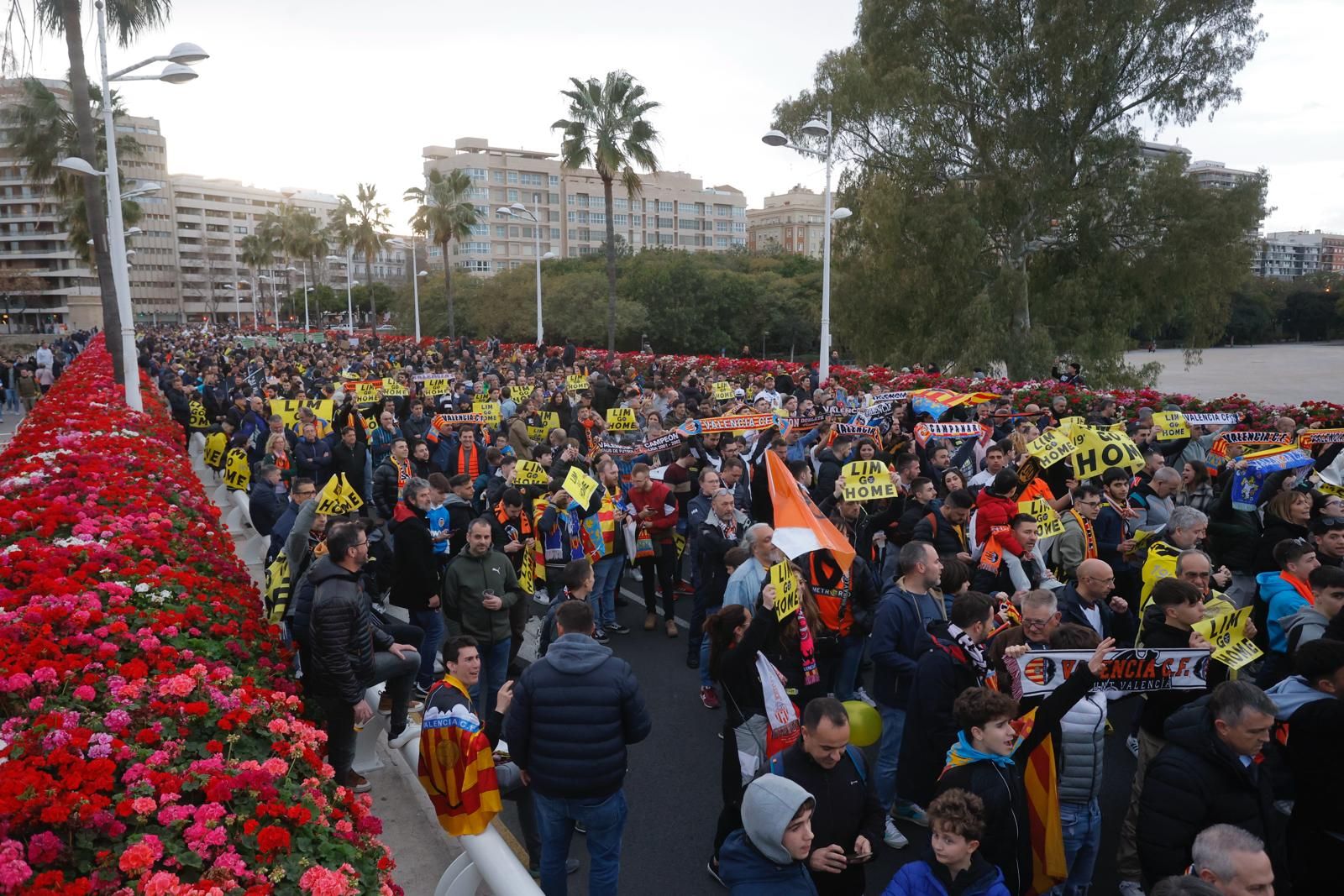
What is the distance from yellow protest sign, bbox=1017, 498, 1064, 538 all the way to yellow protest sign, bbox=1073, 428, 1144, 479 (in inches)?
75.4

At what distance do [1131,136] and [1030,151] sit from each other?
3.19 m

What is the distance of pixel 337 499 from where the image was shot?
23.5 feet

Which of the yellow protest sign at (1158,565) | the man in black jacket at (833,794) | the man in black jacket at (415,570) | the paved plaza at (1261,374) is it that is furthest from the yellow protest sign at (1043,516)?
the paved plaza at (1261,374)

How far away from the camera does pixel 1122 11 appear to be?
25.5 m

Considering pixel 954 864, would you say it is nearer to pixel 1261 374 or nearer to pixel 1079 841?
pixel 1079 841

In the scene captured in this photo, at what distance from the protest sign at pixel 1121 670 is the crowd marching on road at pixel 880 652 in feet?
0.06

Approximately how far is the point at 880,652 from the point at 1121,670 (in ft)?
4.51

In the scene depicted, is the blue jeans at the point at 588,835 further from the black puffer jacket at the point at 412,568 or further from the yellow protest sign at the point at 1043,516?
the yellow protest sign at the point at 1043,516

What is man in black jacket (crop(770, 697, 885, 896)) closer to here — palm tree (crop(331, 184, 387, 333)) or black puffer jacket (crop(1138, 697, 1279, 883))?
black puffer jacket (crop(1138, 697, 1279, 883))

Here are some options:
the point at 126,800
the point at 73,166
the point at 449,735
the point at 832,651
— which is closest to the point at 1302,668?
the point at 832,651

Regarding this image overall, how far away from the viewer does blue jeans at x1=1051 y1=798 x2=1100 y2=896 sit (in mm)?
4594

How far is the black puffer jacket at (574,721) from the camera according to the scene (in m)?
4.38

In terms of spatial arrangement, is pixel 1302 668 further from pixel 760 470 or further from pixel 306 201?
pixel 306 201

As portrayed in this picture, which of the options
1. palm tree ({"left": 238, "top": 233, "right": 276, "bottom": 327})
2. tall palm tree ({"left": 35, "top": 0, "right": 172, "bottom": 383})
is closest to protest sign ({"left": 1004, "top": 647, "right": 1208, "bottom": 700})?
tall palm tree ({"left": 35, "top": 0, "right": 172, "bottom": 383})
